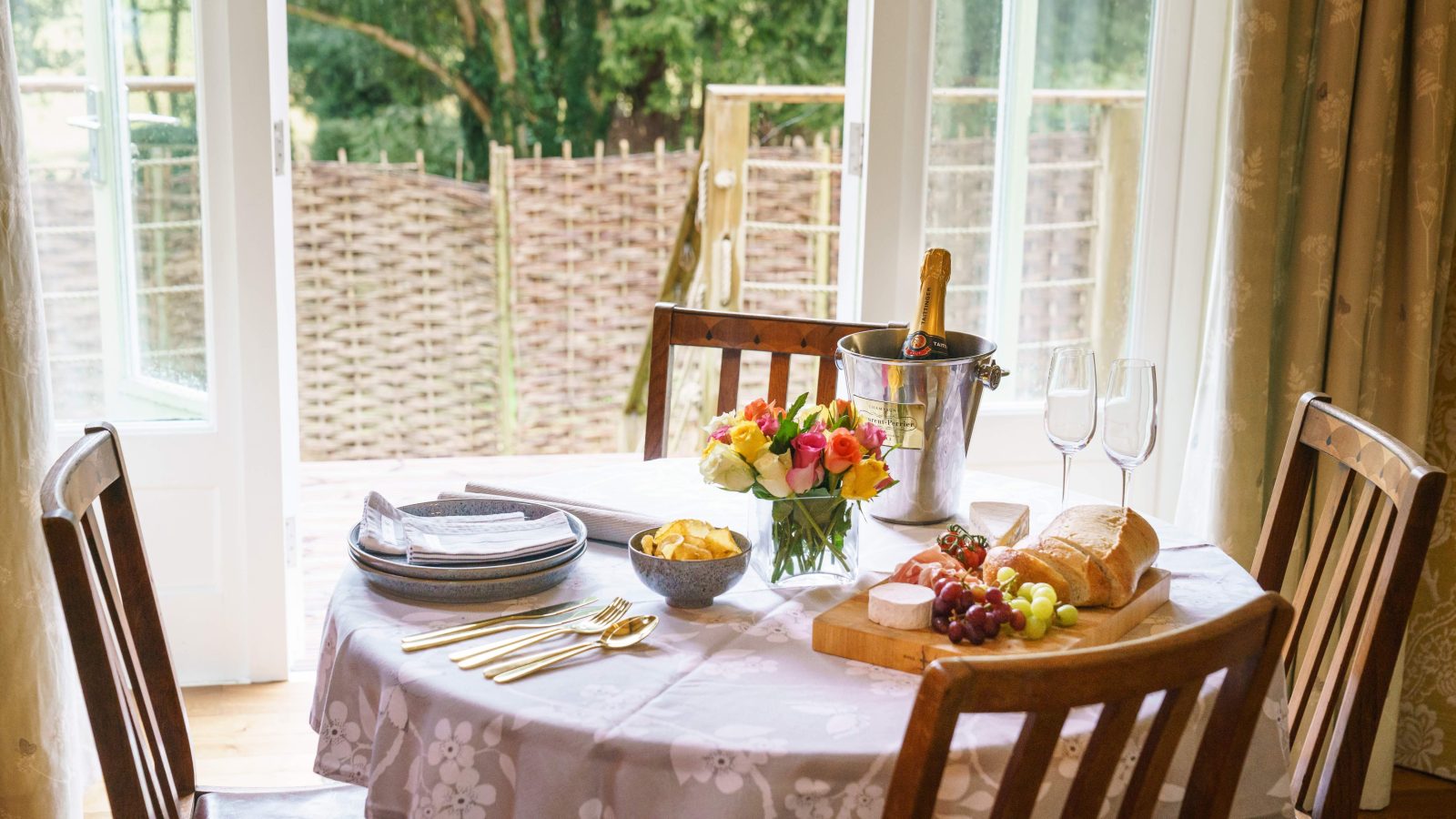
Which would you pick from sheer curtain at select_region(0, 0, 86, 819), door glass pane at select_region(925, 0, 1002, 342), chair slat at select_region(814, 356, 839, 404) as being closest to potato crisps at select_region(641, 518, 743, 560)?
chair slat at select_region(814, 356, 839, 404)

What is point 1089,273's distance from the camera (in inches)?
115

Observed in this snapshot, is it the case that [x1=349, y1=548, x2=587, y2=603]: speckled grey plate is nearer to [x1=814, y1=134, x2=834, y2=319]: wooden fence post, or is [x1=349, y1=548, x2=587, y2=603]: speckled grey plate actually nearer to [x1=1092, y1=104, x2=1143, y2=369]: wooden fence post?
[x1=1092, y1=104, x2=1143, y2=369]: wooden fence post

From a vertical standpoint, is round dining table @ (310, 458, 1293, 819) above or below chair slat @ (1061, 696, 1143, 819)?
below

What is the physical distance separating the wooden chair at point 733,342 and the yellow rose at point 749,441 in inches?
31.2

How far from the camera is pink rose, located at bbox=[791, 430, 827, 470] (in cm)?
136

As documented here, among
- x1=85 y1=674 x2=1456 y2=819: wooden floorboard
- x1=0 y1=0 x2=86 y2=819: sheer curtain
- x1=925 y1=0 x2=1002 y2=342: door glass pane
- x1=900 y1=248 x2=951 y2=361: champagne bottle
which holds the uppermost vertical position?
x1=925 y1=0 x2=1002 y2=342: door glass pane

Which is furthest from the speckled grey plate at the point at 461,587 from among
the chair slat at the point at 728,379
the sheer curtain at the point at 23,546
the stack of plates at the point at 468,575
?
the sheer curtain at the point at 23,546

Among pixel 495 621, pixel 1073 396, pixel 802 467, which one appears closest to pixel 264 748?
pixel 495 621

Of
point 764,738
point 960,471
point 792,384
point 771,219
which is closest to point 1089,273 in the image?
point 960,471

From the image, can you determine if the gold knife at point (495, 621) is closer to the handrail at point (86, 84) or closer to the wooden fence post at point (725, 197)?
the handrail at point (86, 84)

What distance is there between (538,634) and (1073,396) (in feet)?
2.22

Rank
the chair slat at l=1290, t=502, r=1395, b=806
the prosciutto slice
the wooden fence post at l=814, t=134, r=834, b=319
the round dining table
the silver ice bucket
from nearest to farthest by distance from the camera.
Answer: the round dining table
the prosciutto slice
the chair slat at l=1290, t=502, r=1395, b=806
the silver ice bucket
the wooden fence post at l=814, t=134, r=834, b=319

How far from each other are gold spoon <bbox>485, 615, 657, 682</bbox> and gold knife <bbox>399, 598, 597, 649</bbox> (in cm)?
8

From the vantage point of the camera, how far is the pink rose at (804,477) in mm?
1361
